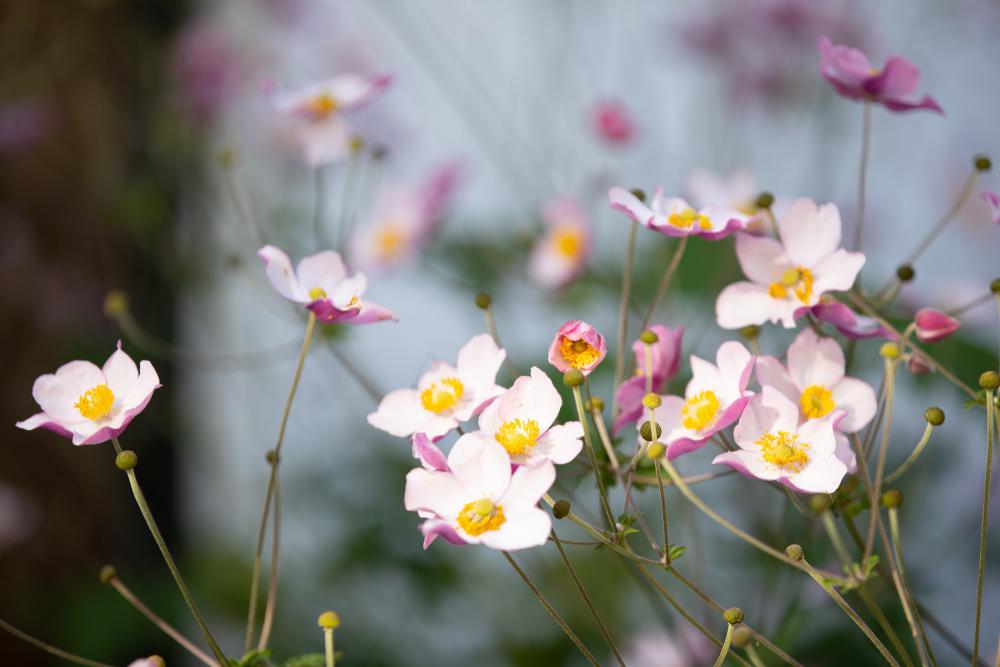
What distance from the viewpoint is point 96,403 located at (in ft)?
1.34

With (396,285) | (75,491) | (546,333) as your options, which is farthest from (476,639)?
(75,491)

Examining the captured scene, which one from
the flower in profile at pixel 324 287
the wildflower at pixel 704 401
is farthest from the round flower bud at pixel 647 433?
the flower in profile at pixel 324 287

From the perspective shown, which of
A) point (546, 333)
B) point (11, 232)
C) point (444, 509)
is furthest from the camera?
point (11, 232)

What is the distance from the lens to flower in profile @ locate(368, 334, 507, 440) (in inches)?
16.2

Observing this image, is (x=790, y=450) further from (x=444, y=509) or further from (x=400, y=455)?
(x=400, y=455)

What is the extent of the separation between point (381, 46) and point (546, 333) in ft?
2.06

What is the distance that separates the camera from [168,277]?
4.22ft

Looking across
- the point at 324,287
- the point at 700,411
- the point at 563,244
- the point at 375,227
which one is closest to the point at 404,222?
the point at 375,227

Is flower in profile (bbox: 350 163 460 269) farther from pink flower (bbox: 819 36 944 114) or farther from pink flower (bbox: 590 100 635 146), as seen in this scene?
pink flower (bbox: 819 36 944 114)

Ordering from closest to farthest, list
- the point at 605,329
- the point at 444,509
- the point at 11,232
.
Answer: the point at 444,509 < the point at 605,329 < the point at 11,232

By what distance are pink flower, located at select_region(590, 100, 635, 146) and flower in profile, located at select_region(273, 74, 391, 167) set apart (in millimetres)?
311

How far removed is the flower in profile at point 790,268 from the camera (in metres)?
0.42

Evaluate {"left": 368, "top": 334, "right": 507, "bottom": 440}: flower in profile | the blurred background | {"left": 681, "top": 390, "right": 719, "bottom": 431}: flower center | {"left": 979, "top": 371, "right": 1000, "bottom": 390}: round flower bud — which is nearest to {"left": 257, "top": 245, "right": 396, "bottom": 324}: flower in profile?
{"left": 368, "top": 334, "right": 507, "bottom": 440}: flower in profile

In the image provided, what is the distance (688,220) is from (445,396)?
14 cm
